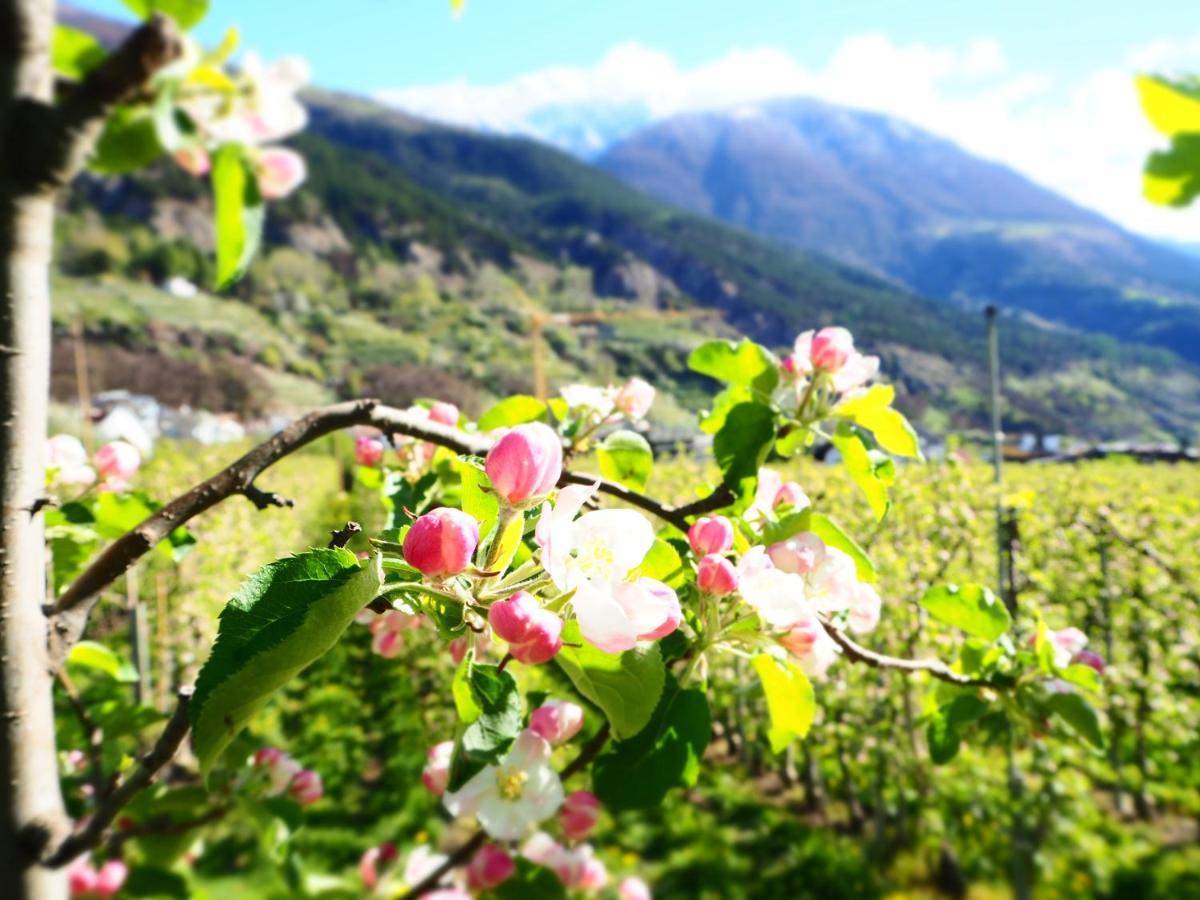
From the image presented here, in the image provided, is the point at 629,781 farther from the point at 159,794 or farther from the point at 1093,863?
the point at 1093,863

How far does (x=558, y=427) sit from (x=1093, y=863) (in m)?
2.85

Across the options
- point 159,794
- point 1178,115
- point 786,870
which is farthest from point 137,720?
point 786,870

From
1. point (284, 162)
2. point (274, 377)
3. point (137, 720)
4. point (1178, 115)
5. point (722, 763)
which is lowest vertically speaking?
point (274, 377)

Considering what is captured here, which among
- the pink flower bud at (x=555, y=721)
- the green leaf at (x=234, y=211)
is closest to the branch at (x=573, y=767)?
the pink flower bud at (x=555, y=721)

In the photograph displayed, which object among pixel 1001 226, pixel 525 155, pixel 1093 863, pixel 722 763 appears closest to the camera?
pixel 1093 863

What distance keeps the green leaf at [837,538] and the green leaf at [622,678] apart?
32 cm

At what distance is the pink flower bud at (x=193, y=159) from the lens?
84 centimetres

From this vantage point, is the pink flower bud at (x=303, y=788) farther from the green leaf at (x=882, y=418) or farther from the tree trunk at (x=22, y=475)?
the green leaf at (x=882, y=418)

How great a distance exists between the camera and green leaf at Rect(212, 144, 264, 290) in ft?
2.66

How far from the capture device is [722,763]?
5047 mm

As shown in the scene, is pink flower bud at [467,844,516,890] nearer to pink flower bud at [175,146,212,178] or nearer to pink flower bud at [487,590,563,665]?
pink flower bud at [487,590,563,665]

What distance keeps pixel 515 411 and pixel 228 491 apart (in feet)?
1.14

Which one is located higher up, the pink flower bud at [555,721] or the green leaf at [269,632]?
the green leaf at [269,632]

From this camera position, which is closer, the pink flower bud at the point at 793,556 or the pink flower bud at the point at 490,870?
the pink flower bud at the point at 793,556
